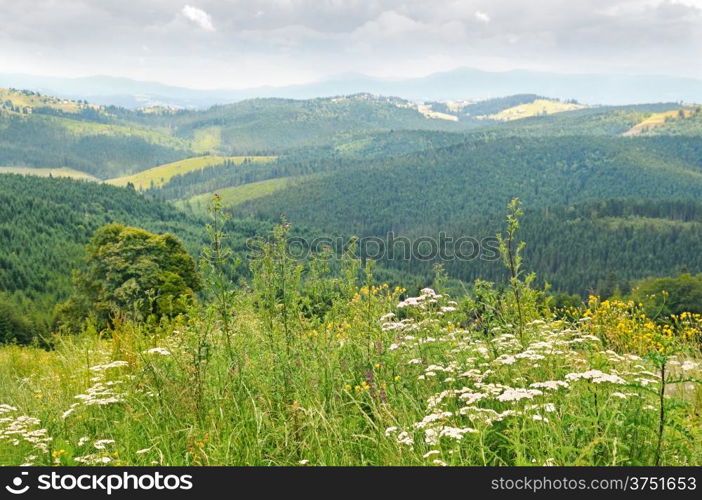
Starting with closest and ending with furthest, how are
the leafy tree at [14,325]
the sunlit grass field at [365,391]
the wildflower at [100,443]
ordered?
the sunlit grass field at [365,391] < the wildflower at [100,443] < the leafy tree at [14,325]

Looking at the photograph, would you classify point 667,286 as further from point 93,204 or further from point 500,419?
point 93,204

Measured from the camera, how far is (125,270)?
34.4m

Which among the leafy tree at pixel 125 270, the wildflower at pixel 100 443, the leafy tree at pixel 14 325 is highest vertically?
the wildflower at pixel 100 443

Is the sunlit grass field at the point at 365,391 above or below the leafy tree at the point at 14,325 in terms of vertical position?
above

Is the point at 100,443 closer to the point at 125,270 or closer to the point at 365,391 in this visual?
the point at 365,391

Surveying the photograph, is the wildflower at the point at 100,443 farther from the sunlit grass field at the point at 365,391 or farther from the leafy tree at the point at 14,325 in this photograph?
the leafy tree at the point at 14,325

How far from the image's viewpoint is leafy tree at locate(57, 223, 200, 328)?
33594 millimetres

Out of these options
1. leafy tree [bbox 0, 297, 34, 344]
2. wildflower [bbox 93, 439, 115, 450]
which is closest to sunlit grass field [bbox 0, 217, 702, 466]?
wildflower [bbox 93, 439, 115, 450]

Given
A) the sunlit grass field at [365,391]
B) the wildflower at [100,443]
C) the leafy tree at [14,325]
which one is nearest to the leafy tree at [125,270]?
the leafy tree at [14,325]

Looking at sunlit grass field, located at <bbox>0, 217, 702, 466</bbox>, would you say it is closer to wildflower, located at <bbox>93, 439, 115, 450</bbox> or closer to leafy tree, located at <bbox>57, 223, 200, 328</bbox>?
wildflower, located at <bbox>93, 439, 115, 450</bbox>

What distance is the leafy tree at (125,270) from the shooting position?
33594 millimetres

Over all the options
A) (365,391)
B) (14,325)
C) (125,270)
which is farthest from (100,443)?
(14,325)
